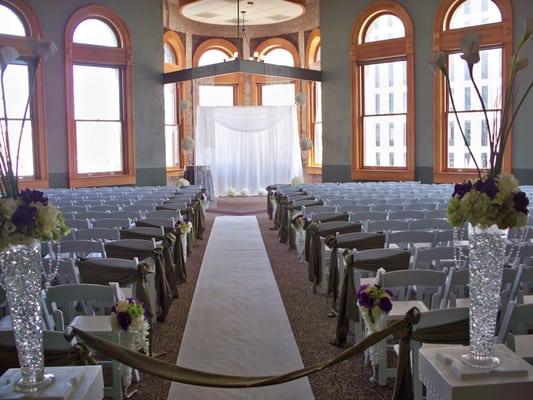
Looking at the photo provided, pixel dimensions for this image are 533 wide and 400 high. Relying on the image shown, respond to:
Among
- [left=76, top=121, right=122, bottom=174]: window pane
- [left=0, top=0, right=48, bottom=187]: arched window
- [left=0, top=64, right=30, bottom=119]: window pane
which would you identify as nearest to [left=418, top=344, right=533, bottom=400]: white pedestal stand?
[left=0, top=0, right=48, bottom=187]: arched window

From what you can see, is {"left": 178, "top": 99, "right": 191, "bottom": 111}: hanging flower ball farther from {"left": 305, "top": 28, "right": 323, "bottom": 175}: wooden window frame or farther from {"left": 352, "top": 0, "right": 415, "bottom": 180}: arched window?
{"left": 352, "top": 0, "right": 415, "bottom": 180}: arched window

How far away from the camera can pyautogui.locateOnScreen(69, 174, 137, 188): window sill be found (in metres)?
17.0

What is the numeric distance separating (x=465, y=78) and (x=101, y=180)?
10.7 m

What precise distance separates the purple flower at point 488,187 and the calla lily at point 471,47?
1.55 ft

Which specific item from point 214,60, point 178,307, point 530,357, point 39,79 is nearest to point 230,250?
point 178,307

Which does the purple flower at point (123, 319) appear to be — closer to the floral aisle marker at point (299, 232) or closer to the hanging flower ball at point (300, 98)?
the floral aisle marker at point (299, 232)

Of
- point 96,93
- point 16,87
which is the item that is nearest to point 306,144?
point 96,93

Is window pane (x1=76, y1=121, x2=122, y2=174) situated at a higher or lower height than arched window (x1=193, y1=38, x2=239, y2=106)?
lower

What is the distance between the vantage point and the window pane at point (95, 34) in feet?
56.1

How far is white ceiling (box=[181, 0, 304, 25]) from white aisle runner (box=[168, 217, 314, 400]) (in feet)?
37.2

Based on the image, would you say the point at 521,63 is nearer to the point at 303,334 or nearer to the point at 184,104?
the point at 303,334

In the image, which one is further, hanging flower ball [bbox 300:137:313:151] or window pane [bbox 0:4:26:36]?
hanging flower ball [bbox 300:137:313:151]

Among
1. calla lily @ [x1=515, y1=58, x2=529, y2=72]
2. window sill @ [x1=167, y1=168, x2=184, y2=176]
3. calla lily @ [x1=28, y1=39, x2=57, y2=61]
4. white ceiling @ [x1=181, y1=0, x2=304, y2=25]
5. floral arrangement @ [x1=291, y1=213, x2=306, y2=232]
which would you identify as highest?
white ceiling @ [x1=181, y1=0, x2=304, y2=25]

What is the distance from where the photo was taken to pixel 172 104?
20.6 m
